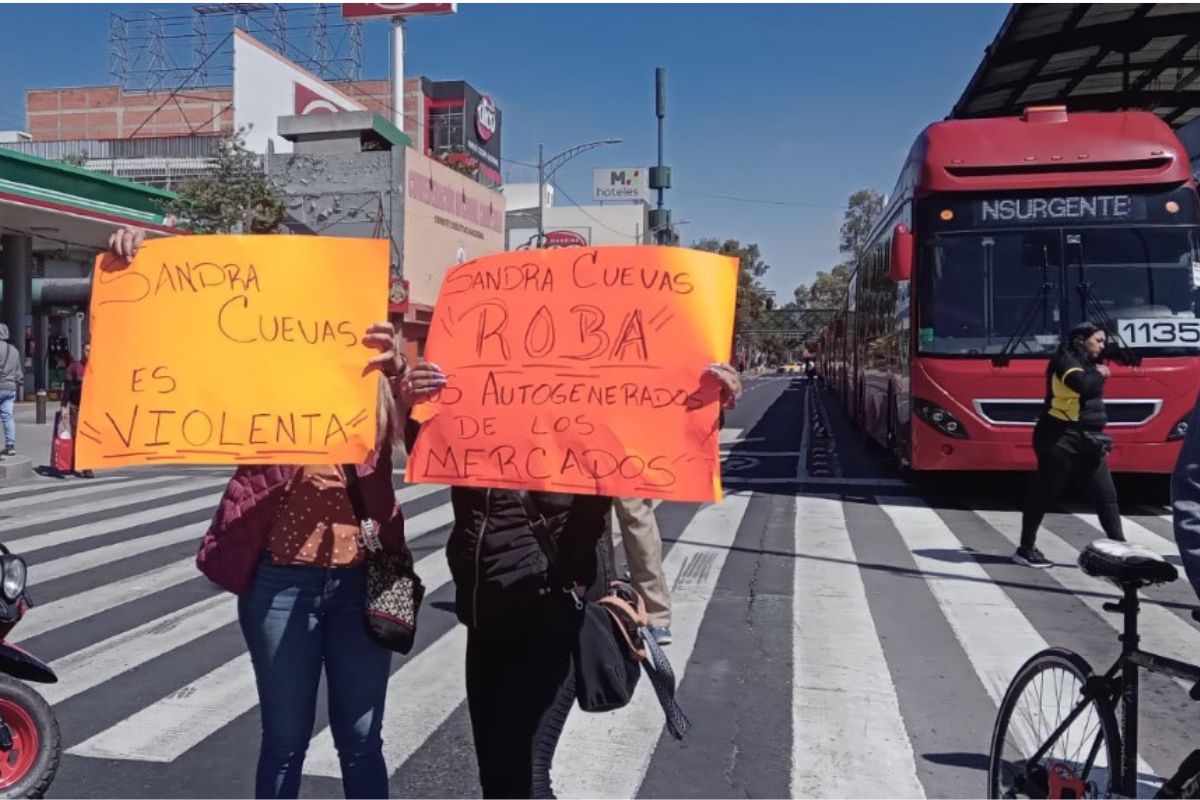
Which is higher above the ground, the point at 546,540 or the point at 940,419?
the point at 546,540

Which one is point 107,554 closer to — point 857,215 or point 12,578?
point 12,578

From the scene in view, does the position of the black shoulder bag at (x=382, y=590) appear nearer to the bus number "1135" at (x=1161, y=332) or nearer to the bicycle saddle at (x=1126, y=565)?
the bicycle saddle at (x=1126, y=565)

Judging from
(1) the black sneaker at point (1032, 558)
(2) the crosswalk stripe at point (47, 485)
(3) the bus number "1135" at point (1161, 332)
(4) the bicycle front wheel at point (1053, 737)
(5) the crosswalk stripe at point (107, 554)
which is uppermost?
(3) the bus number "1135" at point (1161, 332)

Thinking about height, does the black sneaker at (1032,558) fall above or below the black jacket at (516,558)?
below

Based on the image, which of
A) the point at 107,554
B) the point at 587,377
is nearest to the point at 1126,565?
the point at 587,377

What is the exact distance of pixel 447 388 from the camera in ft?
9.75

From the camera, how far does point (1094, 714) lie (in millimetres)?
2941

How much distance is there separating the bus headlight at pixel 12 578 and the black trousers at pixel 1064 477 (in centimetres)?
690

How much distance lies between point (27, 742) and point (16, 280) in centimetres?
2588

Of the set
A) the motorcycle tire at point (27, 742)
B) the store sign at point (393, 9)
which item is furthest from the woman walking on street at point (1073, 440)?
the store sign at point (393, 9)

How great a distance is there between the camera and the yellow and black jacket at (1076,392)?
8031 mm

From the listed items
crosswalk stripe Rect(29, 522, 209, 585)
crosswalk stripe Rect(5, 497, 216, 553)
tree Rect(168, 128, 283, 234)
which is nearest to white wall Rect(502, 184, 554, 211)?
tree Rect(168, 128, 283, 234)

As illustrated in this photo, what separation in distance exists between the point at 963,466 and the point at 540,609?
869 cm

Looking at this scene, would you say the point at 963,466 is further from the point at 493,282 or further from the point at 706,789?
the point at 493,282
